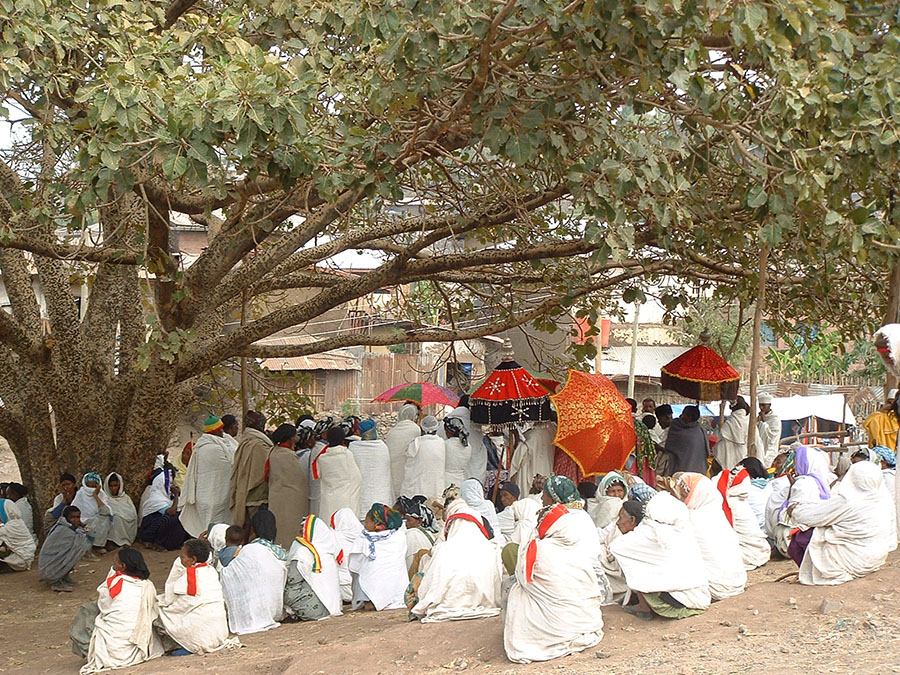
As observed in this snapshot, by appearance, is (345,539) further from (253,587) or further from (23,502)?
(23,502)

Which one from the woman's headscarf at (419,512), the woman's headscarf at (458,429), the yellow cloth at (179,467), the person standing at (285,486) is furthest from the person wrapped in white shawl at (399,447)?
the yellow cloth at (179,467)

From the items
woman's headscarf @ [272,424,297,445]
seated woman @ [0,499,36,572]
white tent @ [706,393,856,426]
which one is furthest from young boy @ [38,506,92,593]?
white tent @ [706,393,856,426]

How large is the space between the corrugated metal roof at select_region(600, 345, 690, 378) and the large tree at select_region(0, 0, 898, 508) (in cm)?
1675

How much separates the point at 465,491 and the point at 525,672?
2.35 meters

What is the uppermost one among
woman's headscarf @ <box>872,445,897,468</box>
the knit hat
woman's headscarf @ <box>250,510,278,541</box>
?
the knit hat

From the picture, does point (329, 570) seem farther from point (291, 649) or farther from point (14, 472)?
point (14, 472)

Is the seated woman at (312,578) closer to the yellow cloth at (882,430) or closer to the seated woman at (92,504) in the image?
the seated woman at (92,504)

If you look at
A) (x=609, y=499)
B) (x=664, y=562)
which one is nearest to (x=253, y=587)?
(x=609, y=499)

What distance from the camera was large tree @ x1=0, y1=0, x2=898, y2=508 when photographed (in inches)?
235

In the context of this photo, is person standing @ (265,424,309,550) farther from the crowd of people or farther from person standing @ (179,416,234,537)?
person standing @ (179,416,234,537)

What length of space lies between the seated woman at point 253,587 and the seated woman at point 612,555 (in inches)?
99.8

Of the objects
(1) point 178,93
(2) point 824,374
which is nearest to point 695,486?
(1) point 178,93

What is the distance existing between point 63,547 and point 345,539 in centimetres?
292

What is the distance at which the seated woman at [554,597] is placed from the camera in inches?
229
